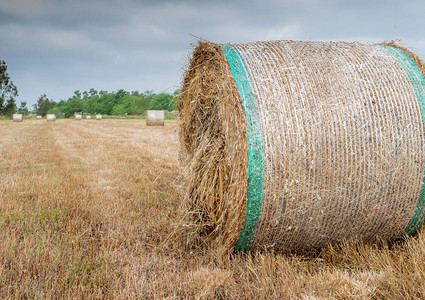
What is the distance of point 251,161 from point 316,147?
1.93ft

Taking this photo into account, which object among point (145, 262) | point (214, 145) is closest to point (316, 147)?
point (214, 145)

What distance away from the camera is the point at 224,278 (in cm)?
279

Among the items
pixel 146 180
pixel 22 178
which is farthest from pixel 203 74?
pixel 22 178

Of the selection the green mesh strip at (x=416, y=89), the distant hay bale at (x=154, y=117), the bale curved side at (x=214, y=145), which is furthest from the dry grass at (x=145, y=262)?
the distant hay bale at (x=154, y=117)

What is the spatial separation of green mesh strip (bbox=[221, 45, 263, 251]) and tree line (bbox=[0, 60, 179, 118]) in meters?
55.8

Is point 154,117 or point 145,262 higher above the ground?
point 154,117

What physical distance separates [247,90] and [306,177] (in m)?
0.93

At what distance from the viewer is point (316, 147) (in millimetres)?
2982

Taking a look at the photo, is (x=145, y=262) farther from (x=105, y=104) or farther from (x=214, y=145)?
(x=105, y=104)

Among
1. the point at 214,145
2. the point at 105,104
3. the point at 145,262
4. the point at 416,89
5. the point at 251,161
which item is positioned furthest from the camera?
the point at 105,104

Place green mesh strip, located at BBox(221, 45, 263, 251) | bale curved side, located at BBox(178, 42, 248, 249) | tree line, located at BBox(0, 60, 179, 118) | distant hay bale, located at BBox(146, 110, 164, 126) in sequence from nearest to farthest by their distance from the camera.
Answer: green mesh strip, located at BBox(221, 45, 263, 251) → bale curved side, located at BBox(178, 42, 248, 249) → distant hay bale, located at BBox(146, 110, 164, 126) → tree line, located at BBox(0, 60, 179, 118)

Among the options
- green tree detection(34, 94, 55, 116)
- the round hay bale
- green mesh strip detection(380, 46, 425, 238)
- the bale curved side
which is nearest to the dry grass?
green mesh strip detection(380, 46, 425, 238)

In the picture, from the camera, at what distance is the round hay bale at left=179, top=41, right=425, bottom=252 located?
2.97 metres

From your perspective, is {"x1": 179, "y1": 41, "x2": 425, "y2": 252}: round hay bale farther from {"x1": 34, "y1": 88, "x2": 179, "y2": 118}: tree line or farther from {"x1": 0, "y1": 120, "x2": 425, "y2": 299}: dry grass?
{"x1": 34, "y1": 88, "x2": 179, "y2": 118}: tree line
